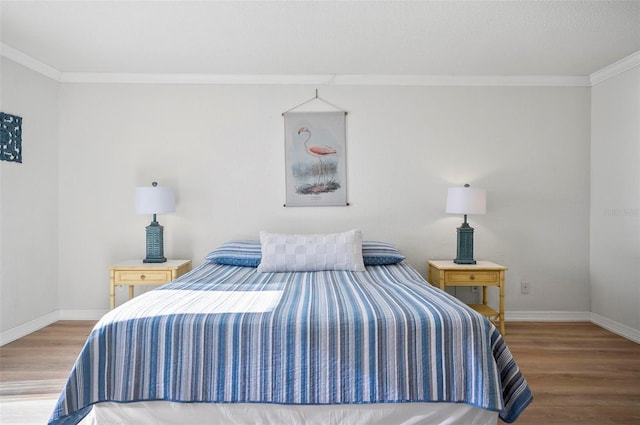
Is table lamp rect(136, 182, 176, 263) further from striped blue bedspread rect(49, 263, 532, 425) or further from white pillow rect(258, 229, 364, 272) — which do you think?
striped blue bedspread rect(49, 263, 532, 425)

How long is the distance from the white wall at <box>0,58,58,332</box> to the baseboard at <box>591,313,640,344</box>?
5.16 meters

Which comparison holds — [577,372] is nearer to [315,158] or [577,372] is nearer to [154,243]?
[315,158]

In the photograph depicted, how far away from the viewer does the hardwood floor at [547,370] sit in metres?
2.12

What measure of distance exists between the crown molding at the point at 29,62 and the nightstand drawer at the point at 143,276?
194 centimetres

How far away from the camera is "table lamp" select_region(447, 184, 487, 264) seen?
3.41m

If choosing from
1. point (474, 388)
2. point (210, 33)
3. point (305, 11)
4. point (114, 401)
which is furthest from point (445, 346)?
point (210, 33)

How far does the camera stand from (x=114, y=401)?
1.76 metres

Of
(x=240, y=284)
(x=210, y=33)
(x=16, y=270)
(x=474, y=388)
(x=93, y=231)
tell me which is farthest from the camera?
(x=93, y=231)

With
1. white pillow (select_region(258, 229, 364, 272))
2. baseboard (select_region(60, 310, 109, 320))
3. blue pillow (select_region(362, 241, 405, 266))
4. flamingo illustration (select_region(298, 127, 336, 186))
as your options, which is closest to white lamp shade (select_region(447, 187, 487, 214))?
blue pillow (select_region(362, 241, 405, 266))

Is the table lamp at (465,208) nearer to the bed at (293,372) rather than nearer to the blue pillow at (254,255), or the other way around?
the blue pillow at (254,255)

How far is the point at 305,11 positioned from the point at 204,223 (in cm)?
216

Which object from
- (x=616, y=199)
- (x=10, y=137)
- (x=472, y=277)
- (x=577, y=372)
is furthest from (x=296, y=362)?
(x=616, y=199)

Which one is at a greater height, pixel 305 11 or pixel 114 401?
pixel 305 11

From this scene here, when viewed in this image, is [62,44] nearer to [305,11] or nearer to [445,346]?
[305,11]
